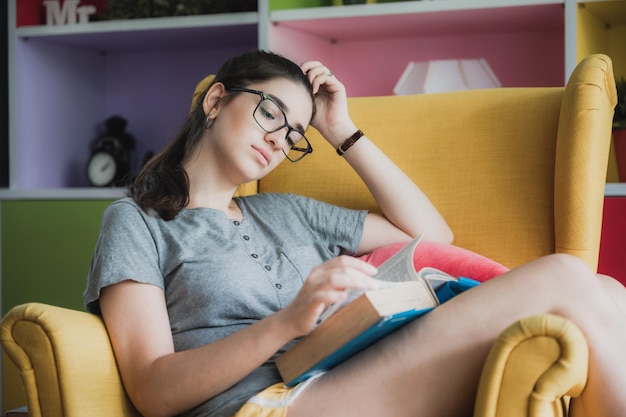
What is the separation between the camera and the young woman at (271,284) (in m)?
1.30

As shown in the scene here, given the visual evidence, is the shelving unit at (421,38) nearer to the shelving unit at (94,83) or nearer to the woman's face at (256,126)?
the shelving unit at (94,83)

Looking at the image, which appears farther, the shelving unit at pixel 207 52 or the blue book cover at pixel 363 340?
the shelving unit at pixel 207 52

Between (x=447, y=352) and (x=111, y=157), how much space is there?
2.09m

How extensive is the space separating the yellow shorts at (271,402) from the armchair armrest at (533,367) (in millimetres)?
262

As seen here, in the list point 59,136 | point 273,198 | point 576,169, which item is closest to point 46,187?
point 59,136

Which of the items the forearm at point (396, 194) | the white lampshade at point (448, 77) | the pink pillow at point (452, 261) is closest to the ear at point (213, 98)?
the forearm at point (396, 194)

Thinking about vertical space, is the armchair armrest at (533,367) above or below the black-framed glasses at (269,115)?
below

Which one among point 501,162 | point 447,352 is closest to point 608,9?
point 501,162

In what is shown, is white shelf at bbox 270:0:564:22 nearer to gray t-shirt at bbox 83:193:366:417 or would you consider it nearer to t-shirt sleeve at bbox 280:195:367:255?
t-shirt sleeve at bbox 280:195:367:255

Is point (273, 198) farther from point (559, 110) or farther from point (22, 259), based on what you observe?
point (22, 259)

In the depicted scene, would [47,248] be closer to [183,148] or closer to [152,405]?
[183,148]

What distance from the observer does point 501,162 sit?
188cm

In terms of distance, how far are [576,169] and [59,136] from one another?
1.92 meters

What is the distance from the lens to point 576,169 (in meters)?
1.72
